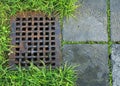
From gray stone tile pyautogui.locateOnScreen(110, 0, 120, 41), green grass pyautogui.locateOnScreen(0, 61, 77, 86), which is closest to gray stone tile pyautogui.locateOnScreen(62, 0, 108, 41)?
gray stone tile pyautogui.locateOnScreen(110, 0, 120, 41)

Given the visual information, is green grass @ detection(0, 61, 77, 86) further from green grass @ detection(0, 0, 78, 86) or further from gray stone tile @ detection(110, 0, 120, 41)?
gray stone tile @ detection(110, 0, 120, 41)

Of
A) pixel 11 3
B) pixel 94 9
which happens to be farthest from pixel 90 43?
pixel 11 3

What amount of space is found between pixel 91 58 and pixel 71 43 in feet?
0.80

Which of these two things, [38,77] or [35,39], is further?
[35,39]

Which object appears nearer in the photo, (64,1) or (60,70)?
(60,70)

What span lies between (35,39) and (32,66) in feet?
0.93

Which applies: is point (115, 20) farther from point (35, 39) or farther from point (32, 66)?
point (32, 66)

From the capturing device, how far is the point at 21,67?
8.98ft

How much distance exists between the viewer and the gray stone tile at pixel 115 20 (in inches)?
112

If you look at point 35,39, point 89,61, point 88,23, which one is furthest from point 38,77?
point 88,23

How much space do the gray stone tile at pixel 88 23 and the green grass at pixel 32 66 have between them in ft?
0.28

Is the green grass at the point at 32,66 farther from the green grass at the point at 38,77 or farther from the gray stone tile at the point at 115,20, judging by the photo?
the gray stone tile at the point at 115,20

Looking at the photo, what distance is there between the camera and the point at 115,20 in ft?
9.45

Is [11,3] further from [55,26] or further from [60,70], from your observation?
[60,70]
